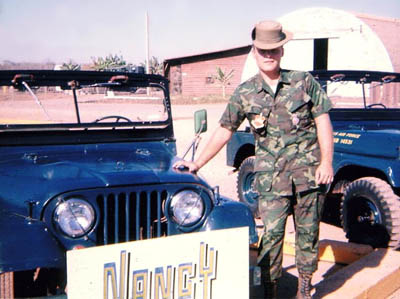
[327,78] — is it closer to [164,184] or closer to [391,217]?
[391,217]

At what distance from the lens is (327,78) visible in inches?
200

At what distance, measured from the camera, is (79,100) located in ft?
10.7

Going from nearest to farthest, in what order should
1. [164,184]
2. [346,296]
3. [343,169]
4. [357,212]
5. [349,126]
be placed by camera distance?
[164,184] → [346,296] → [357,212] → [343,169] → [349,126]

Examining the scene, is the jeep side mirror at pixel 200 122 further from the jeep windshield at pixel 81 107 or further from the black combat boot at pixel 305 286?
the black combat boot at pixel 305 286

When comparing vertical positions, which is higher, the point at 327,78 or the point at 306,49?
the point at 306,49

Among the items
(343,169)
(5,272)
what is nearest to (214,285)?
(5,272)

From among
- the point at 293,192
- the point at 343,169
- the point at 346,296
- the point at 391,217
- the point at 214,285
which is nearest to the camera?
the point at 214,285

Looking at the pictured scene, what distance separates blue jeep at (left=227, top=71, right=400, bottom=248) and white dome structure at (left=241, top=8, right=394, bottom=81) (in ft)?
28.5

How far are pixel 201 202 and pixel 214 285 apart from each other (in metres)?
0.42

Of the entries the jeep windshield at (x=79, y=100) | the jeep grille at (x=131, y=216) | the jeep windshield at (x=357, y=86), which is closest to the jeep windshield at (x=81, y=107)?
the jeep windshield at (x=79, y=100)

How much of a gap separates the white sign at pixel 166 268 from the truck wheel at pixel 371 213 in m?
1.94

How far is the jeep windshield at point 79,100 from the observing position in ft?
10.3

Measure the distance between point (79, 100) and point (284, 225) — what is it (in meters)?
1.51

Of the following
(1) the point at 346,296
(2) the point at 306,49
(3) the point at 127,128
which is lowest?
(1) the point at 346,296
